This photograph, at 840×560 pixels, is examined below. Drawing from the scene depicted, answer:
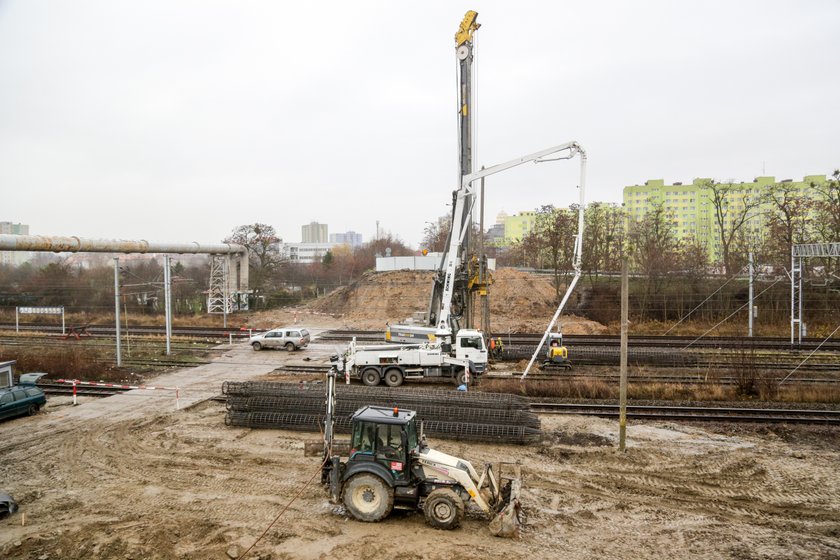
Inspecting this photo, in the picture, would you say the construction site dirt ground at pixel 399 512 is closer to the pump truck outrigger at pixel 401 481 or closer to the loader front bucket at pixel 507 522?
the loader front bucket at pixel 507 522

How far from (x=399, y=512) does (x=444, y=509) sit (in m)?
1.08

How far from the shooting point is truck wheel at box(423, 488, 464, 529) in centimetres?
935

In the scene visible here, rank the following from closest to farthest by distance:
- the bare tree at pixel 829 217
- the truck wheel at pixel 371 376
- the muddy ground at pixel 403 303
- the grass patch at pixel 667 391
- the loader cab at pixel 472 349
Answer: the grass patch at pixel 667 391, the truck wheel at pixel 371 376, the loader cab at pixel 472 349, the bare tree at pixel 829 217, the muddy ground at pixel 403 303

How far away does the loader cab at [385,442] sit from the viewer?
962 cm

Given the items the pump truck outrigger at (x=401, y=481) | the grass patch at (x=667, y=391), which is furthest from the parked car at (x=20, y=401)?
the grass patch at (x=667, y=391)

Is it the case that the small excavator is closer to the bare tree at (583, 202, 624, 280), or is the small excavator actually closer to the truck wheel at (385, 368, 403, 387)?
the truck wheel at (385, 368, 403, 387)

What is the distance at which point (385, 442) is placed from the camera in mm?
9727

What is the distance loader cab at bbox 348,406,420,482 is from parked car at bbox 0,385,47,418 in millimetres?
13062

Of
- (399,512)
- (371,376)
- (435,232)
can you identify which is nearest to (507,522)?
(399,512)

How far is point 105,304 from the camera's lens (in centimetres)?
4891

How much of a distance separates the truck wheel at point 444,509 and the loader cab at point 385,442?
641 millimetres

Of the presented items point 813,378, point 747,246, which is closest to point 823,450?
point 813,378

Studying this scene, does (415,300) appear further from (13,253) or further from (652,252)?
(13,253)

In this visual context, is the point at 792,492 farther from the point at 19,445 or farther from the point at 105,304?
the point at 105,304
